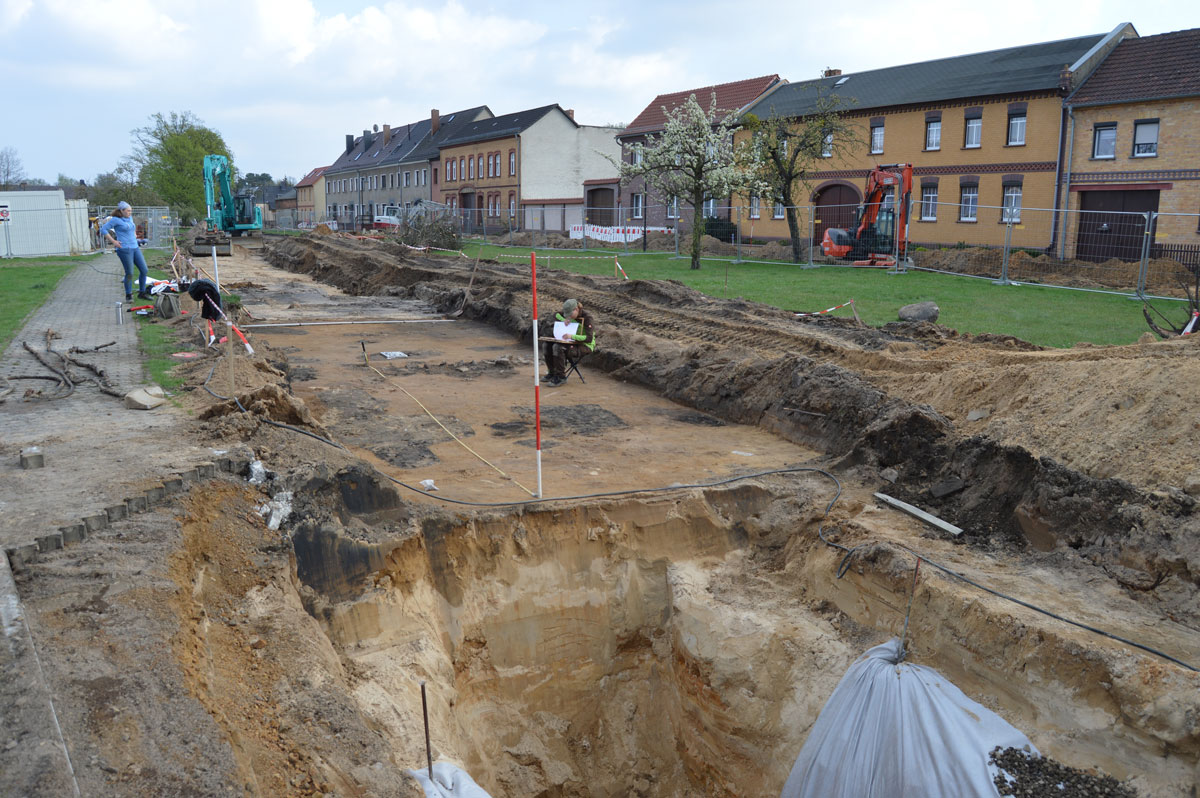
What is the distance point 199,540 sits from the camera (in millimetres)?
5645

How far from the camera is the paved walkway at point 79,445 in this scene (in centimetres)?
558

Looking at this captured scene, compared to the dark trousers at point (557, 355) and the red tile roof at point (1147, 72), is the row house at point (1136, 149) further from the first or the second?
the dark trousers at point (557, 355)

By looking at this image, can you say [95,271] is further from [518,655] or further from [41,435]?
[518,655]

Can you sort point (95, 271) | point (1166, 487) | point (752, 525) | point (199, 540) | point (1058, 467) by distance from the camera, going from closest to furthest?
point (199, 540) → point (1166, 487) → point (1058, 467) → point (752, 525) → point (95, 271)

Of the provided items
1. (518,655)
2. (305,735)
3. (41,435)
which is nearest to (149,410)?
(41,435)

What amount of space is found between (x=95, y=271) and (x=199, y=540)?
71.0 ft

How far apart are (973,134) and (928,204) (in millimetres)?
2837

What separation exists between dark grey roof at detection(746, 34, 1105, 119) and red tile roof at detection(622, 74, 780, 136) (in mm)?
2151

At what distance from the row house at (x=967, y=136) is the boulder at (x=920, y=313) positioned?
45.9 feet

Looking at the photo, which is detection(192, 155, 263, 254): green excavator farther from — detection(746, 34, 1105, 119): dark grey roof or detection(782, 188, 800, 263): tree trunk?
detection(746, 34, 1105, 119): dark grey roof

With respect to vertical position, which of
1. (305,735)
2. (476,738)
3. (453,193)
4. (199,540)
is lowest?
(476,738)

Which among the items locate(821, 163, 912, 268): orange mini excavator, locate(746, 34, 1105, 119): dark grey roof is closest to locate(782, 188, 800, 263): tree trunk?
locate(821, 163, 912, 268): orange mini excavator

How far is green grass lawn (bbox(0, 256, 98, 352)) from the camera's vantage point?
45.0ft

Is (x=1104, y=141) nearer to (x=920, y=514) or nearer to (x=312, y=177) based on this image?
(x=920, y=514)
